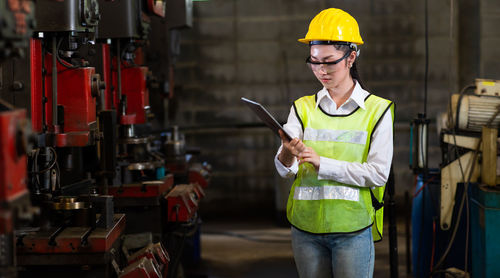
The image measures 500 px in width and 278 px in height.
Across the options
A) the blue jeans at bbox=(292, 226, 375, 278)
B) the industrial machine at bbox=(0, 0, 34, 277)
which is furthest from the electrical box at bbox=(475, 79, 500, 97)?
the industrial machine at bbox=(0, 0, 34, 277)

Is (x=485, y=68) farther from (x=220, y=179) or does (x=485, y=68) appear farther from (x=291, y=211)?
(x=291, y=211)

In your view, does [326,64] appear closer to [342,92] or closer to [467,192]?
[342,92]

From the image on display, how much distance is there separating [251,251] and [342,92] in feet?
9.62

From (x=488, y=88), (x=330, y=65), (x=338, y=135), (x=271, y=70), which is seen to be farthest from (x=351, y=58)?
(x=271, y=70)

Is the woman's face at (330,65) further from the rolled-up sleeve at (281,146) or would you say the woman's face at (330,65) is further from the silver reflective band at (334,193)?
the silver reflective band at (334,193)

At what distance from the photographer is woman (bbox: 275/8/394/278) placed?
1.99 meters

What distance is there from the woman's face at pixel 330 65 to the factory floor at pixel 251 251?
7.57 feet

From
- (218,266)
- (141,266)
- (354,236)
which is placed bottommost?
(218,266)

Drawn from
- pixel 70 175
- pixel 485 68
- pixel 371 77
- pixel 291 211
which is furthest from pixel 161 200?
pixel 485 68

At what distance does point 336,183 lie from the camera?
6.66 feet

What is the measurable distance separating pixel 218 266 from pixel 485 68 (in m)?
2.84

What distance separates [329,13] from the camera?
6.86 ft

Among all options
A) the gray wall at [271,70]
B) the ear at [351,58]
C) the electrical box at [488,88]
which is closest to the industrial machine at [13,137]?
the ear at [351,58]

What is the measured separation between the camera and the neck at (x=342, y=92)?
2074 mm
